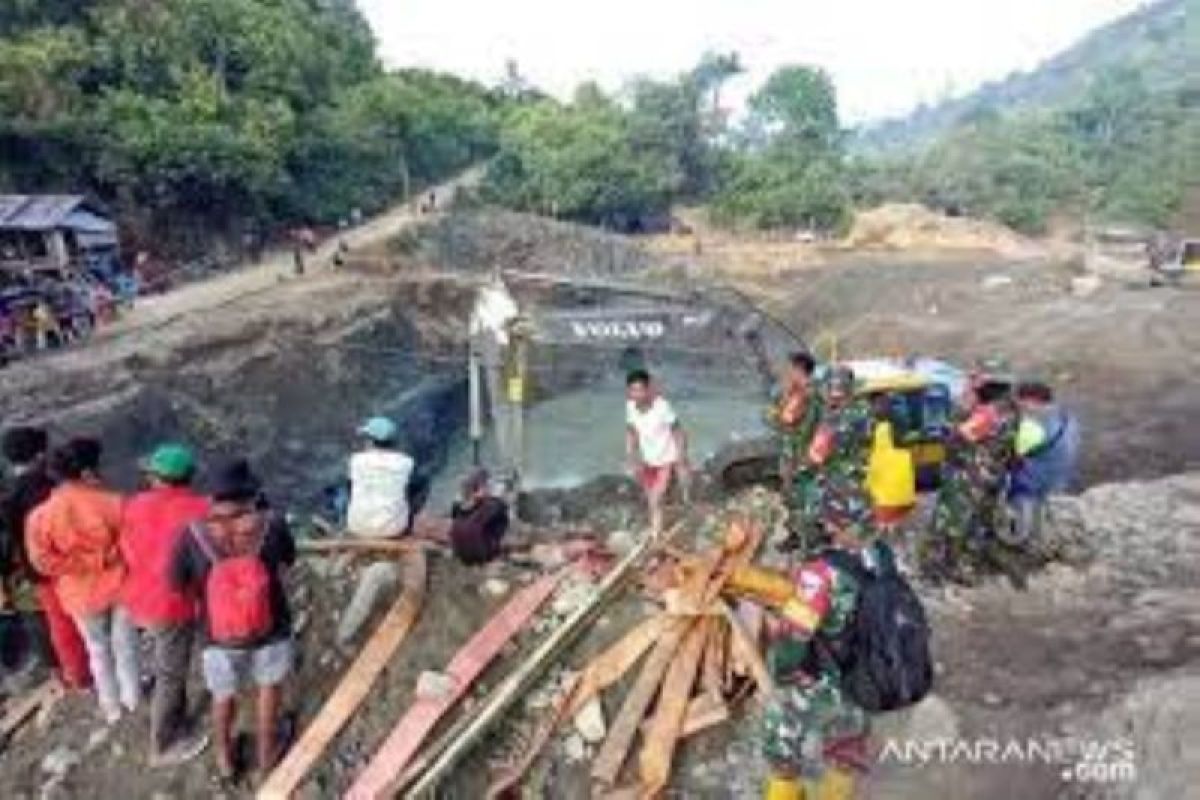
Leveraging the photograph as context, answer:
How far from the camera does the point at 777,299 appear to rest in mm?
43281

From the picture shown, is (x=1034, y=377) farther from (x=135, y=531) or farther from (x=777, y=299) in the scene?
(x=135, y=531)

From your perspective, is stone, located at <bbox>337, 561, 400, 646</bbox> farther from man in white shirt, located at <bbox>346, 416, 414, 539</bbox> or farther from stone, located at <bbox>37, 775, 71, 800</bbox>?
stone, located at <bbox>37, 775, 71, 800</bbox>

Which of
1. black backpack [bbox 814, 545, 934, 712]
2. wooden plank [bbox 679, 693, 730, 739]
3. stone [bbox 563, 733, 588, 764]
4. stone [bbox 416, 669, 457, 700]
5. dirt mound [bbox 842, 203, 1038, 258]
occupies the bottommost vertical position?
dirt mound [bbox 842, 203, 1038, 258]

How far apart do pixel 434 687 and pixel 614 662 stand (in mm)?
1272

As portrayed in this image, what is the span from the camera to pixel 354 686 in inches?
373

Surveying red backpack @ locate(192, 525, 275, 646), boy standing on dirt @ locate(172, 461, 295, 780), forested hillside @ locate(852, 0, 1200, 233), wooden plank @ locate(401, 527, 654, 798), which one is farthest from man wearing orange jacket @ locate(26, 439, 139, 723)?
forested hillside @ locate(852, 0, 1200, 233)

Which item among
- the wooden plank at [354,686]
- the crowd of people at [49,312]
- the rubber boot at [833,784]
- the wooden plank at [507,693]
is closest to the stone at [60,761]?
the wooden plank at [354,686]

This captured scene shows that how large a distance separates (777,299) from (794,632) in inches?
1463

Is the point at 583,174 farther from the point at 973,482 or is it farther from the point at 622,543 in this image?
the point at 622,543

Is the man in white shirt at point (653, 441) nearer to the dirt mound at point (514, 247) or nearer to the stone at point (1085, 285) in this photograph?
the stone at point (1085, 285)

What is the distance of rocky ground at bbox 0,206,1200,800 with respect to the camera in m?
9.31

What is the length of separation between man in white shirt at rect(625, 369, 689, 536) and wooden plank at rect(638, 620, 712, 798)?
94.2 inches

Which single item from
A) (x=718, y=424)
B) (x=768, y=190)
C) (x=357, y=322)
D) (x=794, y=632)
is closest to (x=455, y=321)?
(x=357, y=322)

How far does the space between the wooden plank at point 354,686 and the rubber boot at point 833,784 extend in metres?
3.44
